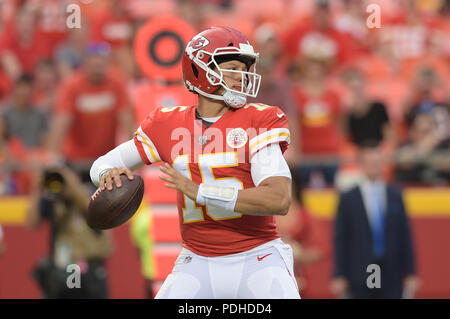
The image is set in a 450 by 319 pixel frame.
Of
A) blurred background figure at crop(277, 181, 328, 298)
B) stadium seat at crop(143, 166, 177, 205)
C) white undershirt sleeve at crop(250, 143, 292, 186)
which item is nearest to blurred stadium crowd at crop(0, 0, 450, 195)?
blurred background figure at crop(277, 181, 328, 298)

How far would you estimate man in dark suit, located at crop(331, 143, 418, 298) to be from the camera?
695 centimetres

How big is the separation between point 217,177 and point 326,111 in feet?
14.1

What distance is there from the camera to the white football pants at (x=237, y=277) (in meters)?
4.04

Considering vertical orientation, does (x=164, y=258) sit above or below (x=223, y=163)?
below

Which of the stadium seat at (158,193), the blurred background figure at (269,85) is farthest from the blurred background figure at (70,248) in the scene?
the blurred background figure at (269,85)

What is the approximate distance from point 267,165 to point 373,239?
127 inches

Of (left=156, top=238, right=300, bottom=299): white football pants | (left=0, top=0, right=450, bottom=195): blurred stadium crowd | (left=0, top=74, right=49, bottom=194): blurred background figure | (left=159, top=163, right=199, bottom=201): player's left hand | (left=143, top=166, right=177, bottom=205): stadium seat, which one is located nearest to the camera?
(left=159, top=163, right=199, bottom=201): player's left hand

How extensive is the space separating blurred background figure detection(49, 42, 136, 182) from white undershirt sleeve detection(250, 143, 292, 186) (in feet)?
12.8

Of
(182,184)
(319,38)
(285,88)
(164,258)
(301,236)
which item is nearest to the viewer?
(182,184)

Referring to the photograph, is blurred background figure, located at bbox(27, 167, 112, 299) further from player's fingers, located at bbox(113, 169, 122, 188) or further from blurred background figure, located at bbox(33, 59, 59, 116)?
player's fingers, located at bbox(113, 169, 122, 188)

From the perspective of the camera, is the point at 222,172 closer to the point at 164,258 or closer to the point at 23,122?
the point at 164,258

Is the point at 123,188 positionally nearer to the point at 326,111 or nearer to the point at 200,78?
the point at 200,78

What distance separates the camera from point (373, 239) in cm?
702

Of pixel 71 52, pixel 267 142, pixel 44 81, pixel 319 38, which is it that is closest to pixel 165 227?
pixel 267 142
